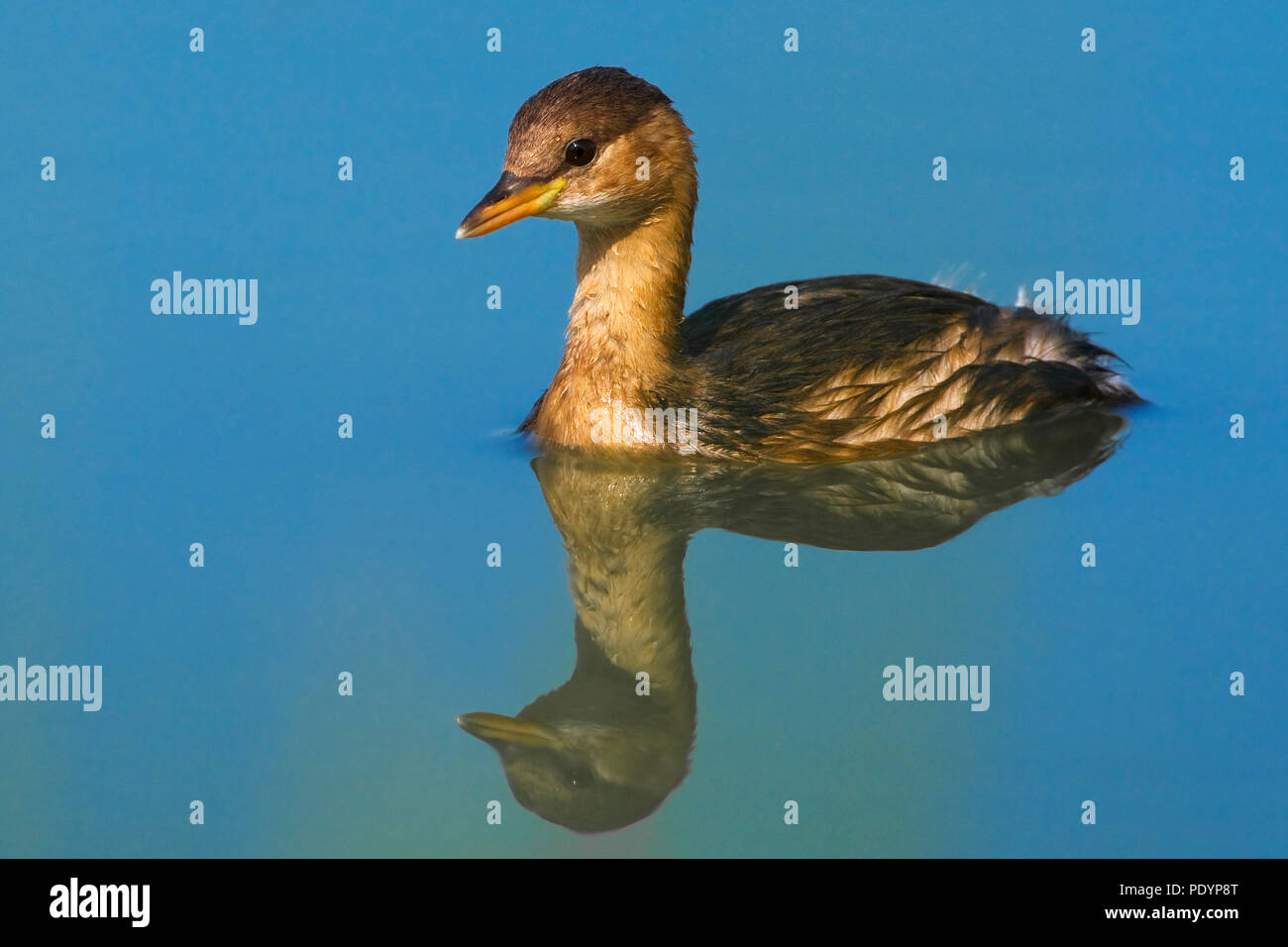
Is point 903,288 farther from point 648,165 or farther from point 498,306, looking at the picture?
point 498,306

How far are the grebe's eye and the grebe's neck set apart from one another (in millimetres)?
575

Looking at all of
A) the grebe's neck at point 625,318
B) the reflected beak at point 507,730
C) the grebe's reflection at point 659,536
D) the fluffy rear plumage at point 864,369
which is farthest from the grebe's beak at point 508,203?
the reflected beak at point 507,730

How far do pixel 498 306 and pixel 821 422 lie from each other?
2576 millimetres

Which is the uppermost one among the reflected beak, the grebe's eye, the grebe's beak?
the grebe's eye

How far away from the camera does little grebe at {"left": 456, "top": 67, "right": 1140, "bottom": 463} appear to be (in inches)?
405

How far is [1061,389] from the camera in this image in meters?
11.4

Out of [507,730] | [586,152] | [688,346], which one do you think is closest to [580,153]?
[586,152]

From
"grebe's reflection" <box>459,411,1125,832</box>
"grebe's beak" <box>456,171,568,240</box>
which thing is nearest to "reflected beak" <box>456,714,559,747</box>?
"grebe's reflection" <box>459,411,1125,832</box>

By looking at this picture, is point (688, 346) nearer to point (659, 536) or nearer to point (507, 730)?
point (659, 536)

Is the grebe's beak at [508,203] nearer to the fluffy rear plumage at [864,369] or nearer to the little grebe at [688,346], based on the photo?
the little grebe at [688,346]

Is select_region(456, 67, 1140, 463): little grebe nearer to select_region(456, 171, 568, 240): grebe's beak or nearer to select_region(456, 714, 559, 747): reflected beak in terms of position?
select_region(456, 171, 568, 240): grebe's beak

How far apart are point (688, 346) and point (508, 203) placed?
1.52 m

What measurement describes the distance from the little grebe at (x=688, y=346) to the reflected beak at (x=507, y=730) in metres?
3.16

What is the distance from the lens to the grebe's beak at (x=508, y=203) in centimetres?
1006
